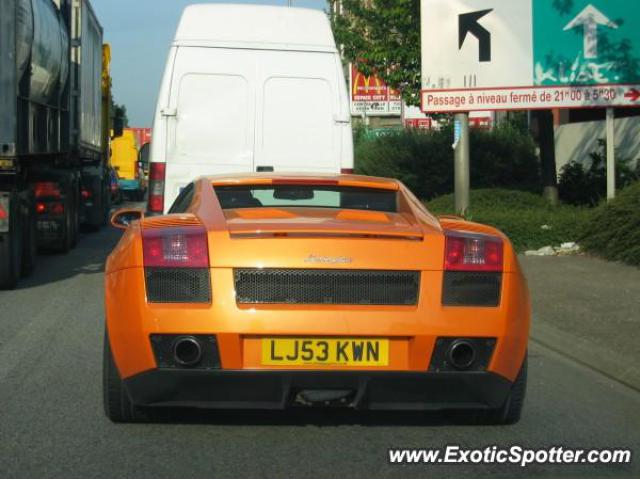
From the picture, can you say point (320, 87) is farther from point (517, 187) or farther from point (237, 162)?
point (517, 187)

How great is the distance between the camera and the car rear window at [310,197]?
6566mm

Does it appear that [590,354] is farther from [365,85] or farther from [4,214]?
[365,85]

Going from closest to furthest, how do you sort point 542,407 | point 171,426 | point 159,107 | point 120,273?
point 120,273
point 171,426
point 542,407
point 159,107

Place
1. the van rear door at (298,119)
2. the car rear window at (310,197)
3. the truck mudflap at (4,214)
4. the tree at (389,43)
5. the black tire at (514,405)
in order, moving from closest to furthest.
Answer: the black tire at (514,405) < the car rear window at (310,197) < the van rear door at (298,119) < the truck mudflap at (4,214) < the tree at (389,43)

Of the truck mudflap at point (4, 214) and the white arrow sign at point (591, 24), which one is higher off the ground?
the white arrow sign at point (591, 24)

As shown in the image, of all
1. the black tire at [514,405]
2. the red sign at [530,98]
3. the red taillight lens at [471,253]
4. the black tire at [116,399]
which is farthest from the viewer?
the red sign at [530,98]

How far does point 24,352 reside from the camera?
8.49 meters

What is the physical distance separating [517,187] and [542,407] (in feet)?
61.3

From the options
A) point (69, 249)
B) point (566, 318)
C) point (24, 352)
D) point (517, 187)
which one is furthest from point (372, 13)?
point (24, 352)

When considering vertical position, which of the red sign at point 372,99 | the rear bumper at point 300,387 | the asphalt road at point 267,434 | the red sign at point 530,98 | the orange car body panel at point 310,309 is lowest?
the asphalt road at point 267,434

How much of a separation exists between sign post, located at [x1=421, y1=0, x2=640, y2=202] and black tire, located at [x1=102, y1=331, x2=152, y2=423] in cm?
1289

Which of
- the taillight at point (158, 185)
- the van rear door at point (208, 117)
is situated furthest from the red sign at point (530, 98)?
the taillight at point (158, 185)

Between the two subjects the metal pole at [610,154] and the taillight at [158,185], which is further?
the metal pole at [610,154]

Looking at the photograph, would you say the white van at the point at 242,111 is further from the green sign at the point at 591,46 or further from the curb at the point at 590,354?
the green sign at the point at 591,46
